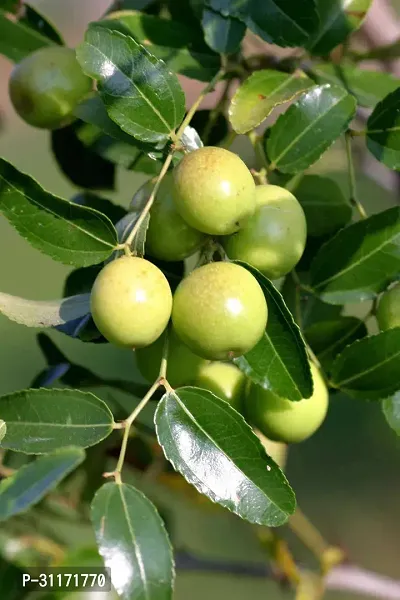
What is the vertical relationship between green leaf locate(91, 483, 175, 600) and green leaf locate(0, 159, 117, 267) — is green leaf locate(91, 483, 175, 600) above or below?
below

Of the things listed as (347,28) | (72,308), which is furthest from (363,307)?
(72,308)

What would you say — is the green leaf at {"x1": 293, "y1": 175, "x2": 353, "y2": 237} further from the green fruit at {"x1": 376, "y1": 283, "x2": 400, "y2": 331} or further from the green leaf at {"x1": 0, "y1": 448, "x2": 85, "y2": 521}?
the green leaf at {"x1": 0, "y1": 448, "x2": 85, "y2": 521}

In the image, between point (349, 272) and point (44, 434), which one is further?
point (349, 272)

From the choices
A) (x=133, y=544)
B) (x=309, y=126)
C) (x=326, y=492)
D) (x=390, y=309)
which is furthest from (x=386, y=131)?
(x=326, y=492)

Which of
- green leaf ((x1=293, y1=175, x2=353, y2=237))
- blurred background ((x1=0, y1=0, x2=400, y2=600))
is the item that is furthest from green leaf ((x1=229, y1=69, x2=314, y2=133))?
blurred background ((x1=0, y1=0, x2=400, y2=600))

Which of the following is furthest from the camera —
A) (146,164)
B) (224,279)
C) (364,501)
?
(364,501)

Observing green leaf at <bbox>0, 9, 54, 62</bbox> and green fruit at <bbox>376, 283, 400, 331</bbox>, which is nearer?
green fruit at <bbox>376, 283, 400, 331</bbox>

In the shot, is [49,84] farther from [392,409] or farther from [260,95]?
[392,409]

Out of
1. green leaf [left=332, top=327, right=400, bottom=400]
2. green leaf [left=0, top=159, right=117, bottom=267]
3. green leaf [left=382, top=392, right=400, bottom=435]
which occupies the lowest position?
green leaf [left=382, top=392, right=400, bottom=435]

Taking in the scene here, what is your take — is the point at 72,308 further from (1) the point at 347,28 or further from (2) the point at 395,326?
(1) the point at 347,28
